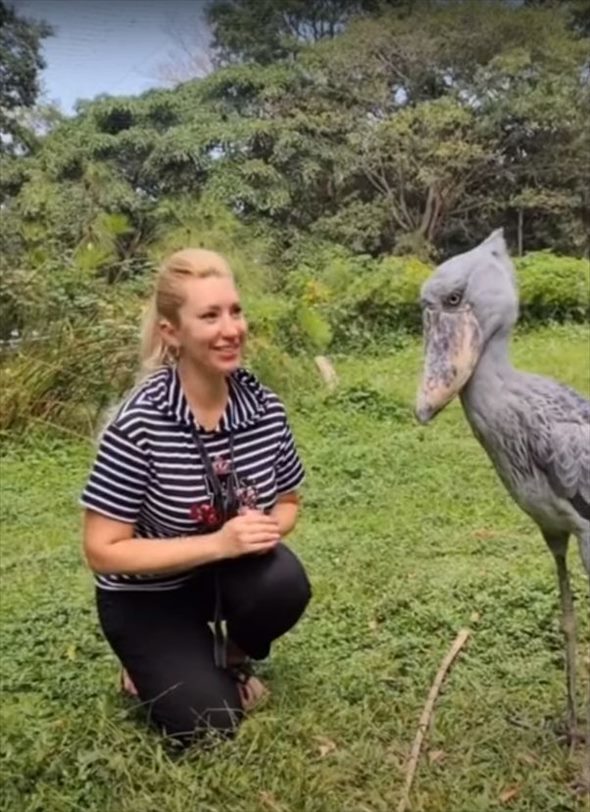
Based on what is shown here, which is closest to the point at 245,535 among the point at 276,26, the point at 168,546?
the point at 168,546

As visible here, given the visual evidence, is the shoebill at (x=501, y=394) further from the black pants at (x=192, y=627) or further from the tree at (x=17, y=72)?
the tree at (x=17, y=72)

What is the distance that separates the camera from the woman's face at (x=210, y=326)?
56.7 inches

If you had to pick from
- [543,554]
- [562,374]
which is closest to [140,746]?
[543,554]

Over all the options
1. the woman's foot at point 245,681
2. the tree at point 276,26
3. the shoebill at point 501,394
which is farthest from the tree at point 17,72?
the shoebill at point 501,394

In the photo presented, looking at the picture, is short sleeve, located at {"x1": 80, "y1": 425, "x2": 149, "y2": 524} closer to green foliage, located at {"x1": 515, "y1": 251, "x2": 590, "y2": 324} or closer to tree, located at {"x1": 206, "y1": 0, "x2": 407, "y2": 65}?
tree, located at {"x1": 206, "y1": 0, "x2": 407, "y2": 65}

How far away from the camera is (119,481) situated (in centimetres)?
142

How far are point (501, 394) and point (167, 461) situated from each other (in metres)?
0.44

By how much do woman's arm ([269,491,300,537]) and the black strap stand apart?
10 centimetres

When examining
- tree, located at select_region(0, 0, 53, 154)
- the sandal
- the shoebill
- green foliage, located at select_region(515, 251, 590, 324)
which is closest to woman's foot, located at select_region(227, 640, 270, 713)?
the sandal

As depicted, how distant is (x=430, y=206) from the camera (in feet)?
19.5

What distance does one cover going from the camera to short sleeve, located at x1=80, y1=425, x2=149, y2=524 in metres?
1.42

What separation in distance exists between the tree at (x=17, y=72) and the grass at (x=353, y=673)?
168 centimetres

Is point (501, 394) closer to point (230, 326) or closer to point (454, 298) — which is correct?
point (454, 298)

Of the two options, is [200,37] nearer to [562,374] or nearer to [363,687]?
[562,374]
